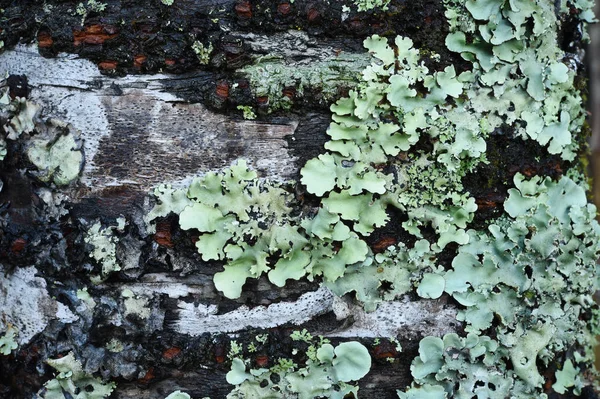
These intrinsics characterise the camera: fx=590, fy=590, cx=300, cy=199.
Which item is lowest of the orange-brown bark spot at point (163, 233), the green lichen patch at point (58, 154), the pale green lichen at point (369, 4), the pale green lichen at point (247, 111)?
the orange-brown bark spot at point (163, 233)

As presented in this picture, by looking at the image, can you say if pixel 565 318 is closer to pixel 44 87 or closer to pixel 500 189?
pixel 500 189

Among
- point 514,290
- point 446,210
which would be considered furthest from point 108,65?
point 514,290

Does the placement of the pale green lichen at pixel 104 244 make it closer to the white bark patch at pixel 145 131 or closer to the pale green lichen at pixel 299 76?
the white bark patch at pixel 145 131

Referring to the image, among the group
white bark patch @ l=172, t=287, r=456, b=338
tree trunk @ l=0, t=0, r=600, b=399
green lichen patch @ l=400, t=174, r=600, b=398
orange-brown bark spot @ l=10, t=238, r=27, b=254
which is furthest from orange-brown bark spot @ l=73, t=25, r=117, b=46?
green lichen patch @ l=400, t=174, r=600, b=398

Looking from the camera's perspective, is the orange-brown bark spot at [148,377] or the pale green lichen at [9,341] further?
the pale green lichen at [9,341]

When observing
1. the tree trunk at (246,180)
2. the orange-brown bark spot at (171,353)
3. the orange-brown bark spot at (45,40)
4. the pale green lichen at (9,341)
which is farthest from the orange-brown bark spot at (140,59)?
the pale green lichen at (9,341)

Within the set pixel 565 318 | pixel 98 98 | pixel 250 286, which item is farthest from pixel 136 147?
pixel 565 318
